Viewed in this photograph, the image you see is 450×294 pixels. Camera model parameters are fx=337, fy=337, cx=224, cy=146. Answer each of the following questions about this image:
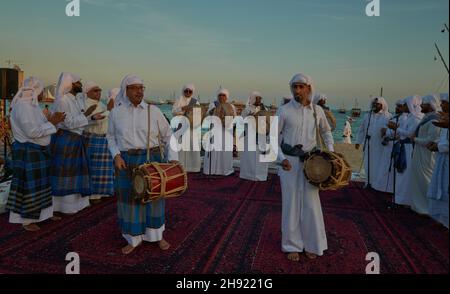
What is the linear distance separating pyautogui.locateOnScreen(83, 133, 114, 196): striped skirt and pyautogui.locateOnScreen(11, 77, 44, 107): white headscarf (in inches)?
46.6

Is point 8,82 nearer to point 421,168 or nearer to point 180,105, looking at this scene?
point 180,105

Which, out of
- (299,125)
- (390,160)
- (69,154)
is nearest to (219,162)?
(390,160)

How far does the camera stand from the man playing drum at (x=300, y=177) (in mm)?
3314

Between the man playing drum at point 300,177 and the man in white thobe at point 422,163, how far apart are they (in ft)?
4.84

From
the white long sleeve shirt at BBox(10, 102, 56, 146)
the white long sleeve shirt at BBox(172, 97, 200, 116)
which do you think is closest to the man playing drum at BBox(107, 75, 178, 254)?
the white long sleeve shirt at BBox(10, 102, 56, 146)

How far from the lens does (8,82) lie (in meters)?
6.41

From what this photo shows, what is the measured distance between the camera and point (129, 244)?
3566 mm

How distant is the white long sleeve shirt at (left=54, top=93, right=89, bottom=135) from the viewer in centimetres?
454

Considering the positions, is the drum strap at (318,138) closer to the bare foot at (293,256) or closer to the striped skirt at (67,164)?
the bare foot at (293,256)

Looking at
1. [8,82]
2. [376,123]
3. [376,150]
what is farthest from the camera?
[376,150]

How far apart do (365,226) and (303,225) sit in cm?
139

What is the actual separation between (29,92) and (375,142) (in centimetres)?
592

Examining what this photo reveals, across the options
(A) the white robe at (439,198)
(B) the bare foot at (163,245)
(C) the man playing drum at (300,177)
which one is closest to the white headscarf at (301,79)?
(C) the man playing drum at (300,177)
